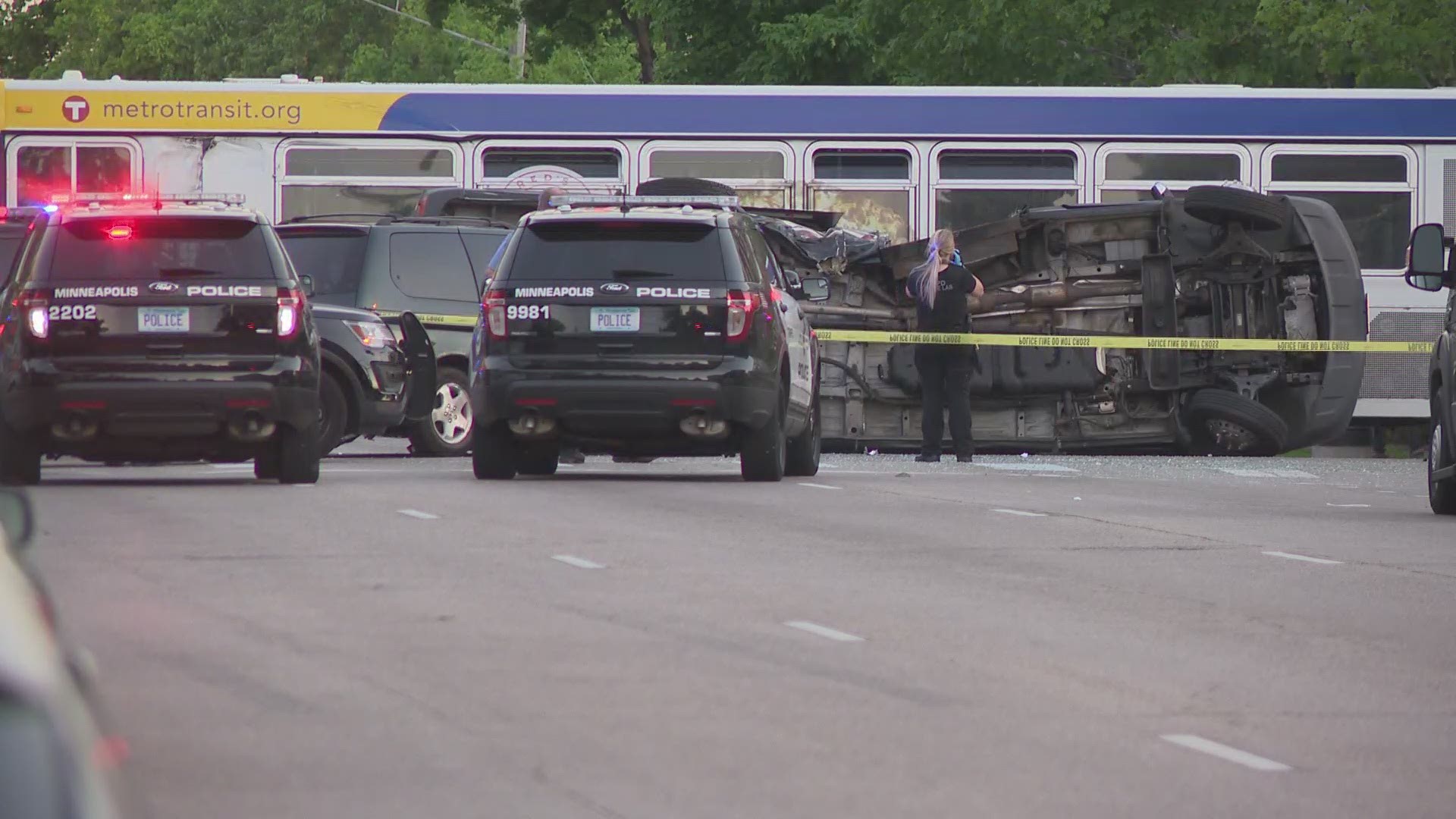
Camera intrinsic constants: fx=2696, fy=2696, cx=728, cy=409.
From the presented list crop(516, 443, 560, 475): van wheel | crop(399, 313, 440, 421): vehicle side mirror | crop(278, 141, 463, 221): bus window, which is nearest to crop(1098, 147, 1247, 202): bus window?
crop(278, 141, 463, 221): bus window

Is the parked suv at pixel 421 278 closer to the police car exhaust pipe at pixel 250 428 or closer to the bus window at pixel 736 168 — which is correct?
the bus window at pixel 736 168

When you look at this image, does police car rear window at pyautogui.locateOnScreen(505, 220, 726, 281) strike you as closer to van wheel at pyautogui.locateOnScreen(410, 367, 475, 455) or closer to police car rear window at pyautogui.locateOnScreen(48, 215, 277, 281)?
police car rear window at pyautogui.locateOnScreen(48, 215, 277, 281)

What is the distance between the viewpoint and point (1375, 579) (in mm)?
11820

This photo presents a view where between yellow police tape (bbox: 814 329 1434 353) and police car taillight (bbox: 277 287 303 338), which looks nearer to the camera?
police car taillight (bbox: 277 287 303 338)

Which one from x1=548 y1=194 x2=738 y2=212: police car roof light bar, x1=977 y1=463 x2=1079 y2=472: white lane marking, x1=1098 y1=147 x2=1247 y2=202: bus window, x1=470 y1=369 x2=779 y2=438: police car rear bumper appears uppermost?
x1=1098 y1=147 x2=1247 y2=202: bus window

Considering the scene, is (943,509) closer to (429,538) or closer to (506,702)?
(429,538)

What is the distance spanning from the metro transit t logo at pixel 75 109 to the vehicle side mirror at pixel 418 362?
654 centimetres

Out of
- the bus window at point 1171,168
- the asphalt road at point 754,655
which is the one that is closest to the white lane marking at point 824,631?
the asphalt road at point 754,655

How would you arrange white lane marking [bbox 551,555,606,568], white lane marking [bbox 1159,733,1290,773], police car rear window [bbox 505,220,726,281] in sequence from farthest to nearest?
police car rear window [bbox 505,220,726,281]
white lane marking [bbox 551,555,606,568]
white lane marking [bbox 1159,733,1290,773]

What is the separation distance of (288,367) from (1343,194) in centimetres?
1383

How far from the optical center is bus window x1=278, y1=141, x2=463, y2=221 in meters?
26.8

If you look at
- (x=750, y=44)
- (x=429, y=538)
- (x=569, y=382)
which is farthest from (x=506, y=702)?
(x=750, y=44)

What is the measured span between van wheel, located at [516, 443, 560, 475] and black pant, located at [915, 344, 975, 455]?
184 inches

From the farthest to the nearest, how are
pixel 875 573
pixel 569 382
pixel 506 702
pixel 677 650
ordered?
pixel 569 382, pixel 875 573, pixel 677 650, pixel 506 702
